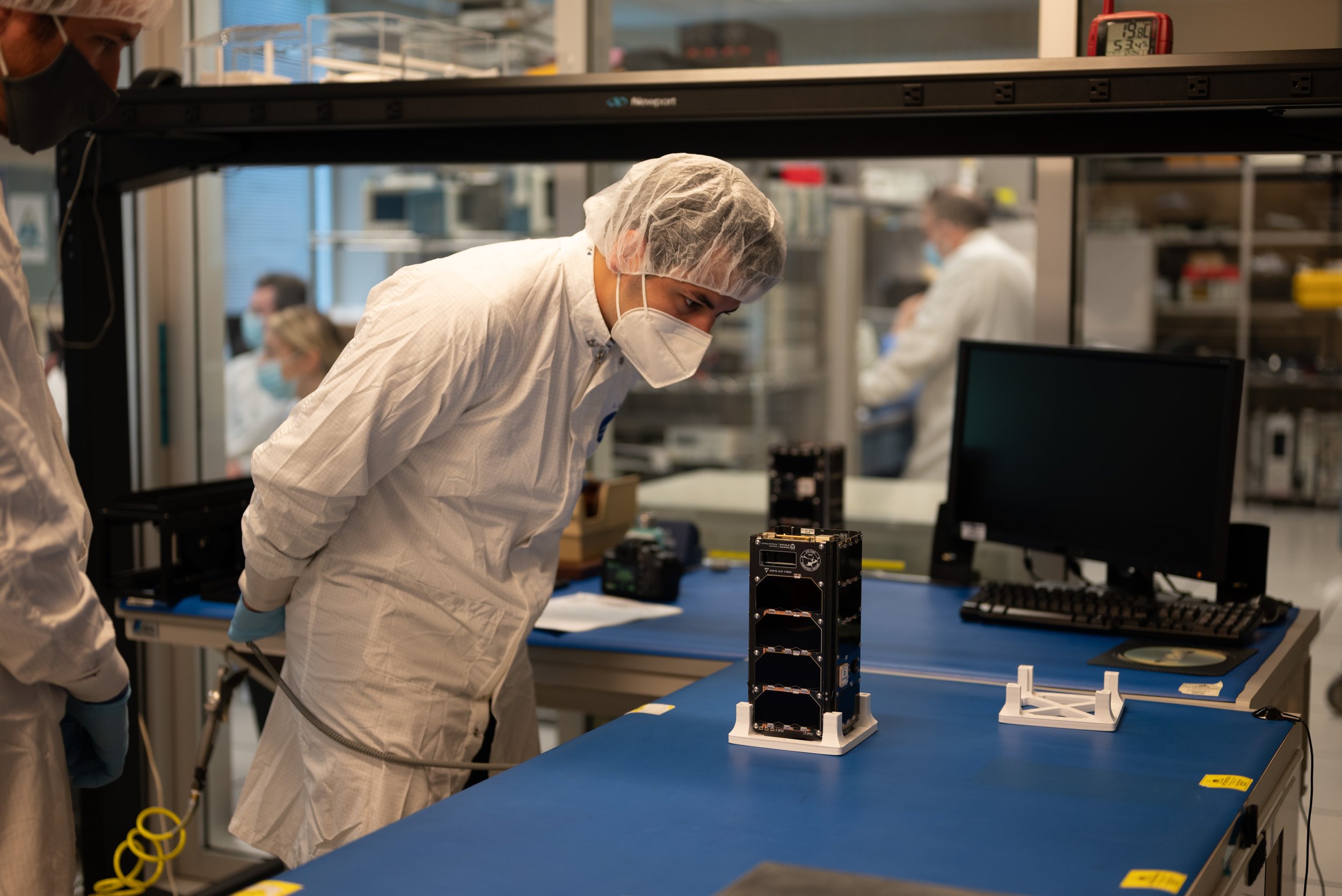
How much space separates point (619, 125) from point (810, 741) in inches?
55.8

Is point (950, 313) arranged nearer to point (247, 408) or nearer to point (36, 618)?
point (247, 408)

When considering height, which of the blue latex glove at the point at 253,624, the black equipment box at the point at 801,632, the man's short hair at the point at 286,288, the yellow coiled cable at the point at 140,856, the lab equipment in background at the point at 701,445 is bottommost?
the yellow coiled cable at the point at 140,856

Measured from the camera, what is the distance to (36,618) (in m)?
1.38

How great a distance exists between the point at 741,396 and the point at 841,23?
8.90ft

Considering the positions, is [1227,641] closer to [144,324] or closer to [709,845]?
[709,845]

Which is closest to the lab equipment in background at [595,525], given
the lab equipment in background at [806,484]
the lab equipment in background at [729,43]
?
the lab equipment in background at [806,484]

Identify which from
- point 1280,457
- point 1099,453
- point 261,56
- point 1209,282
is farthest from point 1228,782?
point 1209,282

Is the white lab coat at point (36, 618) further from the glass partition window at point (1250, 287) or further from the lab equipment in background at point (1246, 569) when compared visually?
the glass partition window at point (1250, 287)

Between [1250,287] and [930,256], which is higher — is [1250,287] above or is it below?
below

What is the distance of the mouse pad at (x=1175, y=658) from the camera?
2002 millimetres

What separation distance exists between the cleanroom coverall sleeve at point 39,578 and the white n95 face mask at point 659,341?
31.2 inches

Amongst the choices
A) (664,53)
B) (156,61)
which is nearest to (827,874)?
(664,53)

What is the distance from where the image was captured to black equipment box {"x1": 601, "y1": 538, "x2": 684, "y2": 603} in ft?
8.36

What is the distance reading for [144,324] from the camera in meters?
3.31
